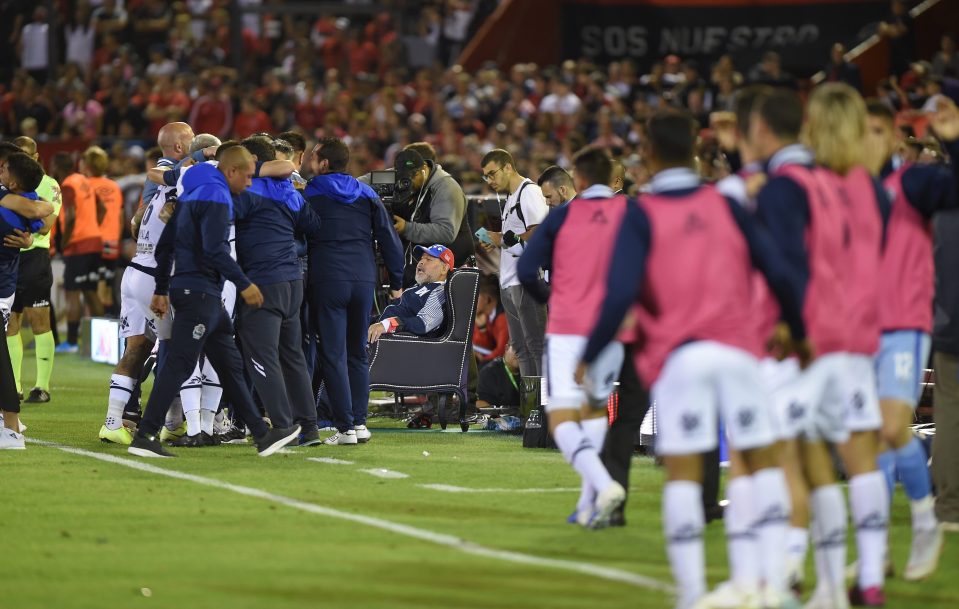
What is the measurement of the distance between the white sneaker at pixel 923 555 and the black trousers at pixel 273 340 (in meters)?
5.20

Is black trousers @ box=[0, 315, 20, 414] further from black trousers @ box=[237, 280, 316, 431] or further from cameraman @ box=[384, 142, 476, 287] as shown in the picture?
cameraman @ box=[384, 142, 476, 287]

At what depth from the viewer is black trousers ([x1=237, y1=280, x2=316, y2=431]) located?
10836mm

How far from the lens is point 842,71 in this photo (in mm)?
21031

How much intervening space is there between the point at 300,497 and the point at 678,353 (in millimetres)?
3835

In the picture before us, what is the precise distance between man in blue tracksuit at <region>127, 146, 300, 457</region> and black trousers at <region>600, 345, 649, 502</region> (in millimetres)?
3157

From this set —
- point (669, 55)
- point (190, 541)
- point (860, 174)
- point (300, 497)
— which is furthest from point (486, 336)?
point (669, 55)

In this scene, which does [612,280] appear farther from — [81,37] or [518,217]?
[81,37]

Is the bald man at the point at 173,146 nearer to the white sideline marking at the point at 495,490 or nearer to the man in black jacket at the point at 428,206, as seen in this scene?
the man in black jacket at the point at 428,206

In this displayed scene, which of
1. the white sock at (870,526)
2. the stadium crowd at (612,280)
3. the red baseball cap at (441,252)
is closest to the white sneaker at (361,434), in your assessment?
the stadium crowd at (612,280)

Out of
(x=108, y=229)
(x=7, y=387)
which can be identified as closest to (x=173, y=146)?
(x=7, y=387)

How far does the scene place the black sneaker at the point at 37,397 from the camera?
14.8m

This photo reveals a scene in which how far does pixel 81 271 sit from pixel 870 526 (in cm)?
1575

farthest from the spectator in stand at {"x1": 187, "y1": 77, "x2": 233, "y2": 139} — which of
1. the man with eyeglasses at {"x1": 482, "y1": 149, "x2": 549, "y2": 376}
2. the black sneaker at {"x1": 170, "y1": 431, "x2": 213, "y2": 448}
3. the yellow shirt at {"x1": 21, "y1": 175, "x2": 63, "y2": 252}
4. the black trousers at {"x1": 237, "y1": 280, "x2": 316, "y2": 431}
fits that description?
the black trousers at {"x1": 237, "y1": 280, "x2": 316, "y2": 431}

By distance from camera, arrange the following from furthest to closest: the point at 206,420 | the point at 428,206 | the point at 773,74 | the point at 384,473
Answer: the point at 773,74 < the point at 428,206 < the point at 206,420 < the point at 384,473
